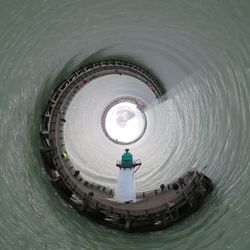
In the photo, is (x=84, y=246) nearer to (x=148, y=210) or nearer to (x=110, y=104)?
(x=148, y=210)

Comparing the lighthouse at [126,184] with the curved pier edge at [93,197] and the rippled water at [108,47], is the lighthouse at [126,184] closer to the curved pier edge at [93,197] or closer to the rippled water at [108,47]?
the curved pier edge at [93,197]

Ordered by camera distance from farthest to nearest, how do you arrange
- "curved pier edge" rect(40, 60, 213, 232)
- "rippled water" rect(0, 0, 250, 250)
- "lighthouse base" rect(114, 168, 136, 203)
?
"lighthouse base" rect(114, 168, 136, 203) < "curved pier edge" rect(40, 60, 213, 232) < "rippled water" rect(0, 0, 250, 250)

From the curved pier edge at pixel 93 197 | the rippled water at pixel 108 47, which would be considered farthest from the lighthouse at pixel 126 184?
the rippled water at pixel 108 47

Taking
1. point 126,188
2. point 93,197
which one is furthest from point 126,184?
point 93,197

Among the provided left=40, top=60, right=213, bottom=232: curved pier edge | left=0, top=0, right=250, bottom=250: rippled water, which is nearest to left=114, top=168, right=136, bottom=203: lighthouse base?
left=40, top=60, right=213, bottom=232: curved pier edge

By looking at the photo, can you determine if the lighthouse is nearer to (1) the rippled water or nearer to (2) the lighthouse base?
(2) the lighthouse base

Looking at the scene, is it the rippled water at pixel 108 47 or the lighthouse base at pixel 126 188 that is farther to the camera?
the lighthouse base at pixel 126 188
